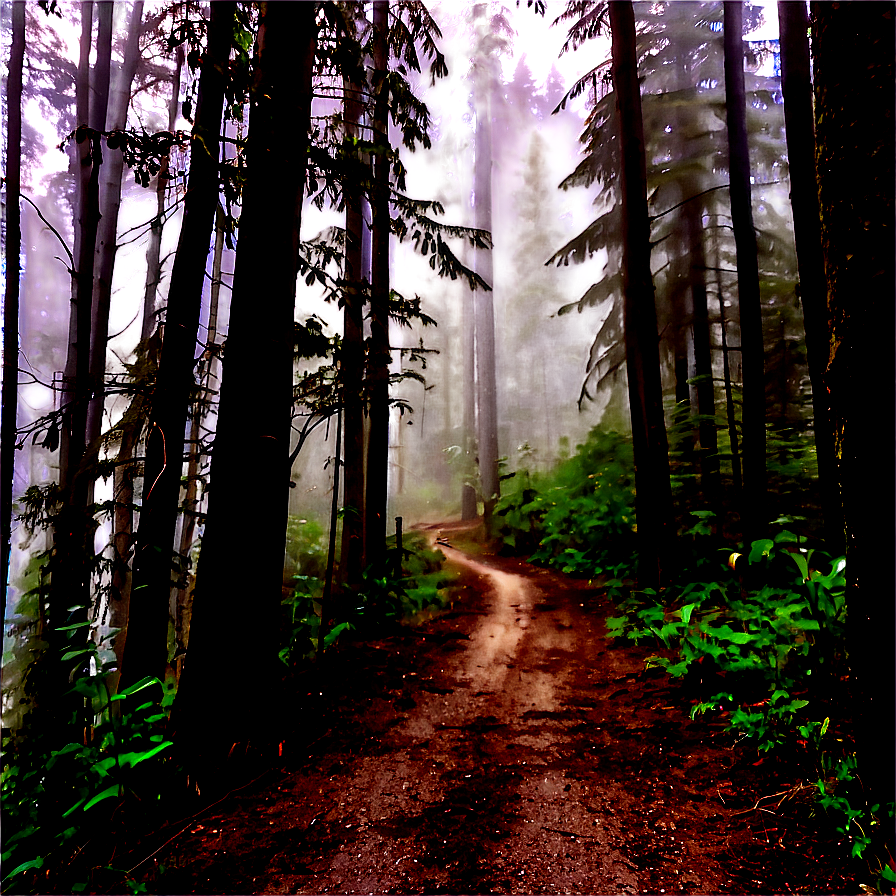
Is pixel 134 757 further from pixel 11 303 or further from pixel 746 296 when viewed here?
pixel 746 296

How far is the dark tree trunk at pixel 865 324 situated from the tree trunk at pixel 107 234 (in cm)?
682

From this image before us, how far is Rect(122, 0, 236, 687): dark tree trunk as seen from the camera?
410cm

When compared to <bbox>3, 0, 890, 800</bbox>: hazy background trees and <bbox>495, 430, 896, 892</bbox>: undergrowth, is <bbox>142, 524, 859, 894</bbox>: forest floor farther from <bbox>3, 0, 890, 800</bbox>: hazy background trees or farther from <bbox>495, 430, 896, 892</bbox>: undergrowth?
<bbox>3, 0, 890, 800</bbox>: hazy background trees

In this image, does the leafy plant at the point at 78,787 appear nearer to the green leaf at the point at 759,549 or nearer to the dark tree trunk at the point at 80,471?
the dark tree trunk at the point at 80,471

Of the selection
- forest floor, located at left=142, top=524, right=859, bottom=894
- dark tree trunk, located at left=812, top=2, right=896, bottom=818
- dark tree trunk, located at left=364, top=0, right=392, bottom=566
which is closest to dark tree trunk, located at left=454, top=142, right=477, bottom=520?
dark tree trunk, located at left=364, top=0, right=392, bottom=566

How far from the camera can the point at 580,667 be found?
5.04m

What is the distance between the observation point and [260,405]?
11.9ft

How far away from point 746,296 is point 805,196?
66.8 inches

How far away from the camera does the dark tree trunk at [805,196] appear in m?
6.10

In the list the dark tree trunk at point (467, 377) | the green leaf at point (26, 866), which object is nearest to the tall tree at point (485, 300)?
the dark tree trunk at point (467, 377)

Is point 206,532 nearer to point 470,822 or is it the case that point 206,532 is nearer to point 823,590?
point 470,822

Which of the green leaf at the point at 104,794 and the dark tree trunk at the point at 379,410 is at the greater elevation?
the dark tree trunk at the point at 379,410

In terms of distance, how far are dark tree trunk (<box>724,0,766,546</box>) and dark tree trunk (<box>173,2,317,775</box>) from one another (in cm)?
678

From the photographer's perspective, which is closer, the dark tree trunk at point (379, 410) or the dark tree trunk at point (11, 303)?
the dark tree trunk at point (11, 303)
